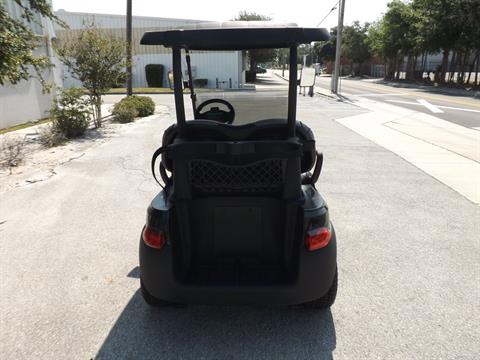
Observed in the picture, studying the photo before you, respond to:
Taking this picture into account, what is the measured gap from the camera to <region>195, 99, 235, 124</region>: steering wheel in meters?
3.36

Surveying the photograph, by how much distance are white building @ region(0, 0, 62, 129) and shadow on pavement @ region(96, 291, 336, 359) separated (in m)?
9.22

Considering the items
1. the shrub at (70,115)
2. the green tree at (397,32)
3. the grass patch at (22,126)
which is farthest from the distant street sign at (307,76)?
the green tree at (397,32)

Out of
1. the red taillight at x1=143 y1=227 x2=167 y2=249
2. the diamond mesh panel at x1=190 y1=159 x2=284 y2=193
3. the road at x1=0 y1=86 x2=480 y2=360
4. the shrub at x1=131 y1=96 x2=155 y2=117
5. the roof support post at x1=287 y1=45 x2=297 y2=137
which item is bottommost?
the road at x1=0 y1=86 x2=480 y2=360

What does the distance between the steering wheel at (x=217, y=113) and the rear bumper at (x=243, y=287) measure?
4.92ft

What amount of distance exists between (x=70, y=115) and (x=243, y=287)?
8649mm

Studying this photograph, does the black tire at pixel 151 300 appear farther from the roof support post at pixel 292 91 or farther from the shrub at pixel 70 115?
the shrub at pixel 70 115

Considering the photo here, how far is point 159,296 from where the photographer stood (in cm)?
236

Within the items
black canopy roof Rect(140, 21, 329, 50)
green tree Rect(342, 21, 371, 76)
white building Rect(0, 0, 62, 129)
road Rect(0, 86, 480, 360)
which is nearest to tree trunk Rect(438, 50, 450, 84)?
green tree Rect(342, 21, 371, 76)

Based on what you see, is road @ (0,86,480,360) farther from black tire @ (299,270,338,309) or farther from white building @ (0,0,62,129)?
white building @ (0,0,62,129)

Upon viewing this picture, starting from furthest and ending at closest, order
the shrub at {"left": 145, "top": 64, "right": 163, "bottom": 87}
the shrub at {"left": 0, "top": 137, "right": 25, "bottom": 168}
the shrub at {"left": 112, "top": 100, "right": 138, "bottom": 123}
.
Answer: the shrub at {"left": 145, "top": 64, "right": 163, "bottom": 87}
the shrub at {"left": 112, "top": 100, "right": 138, "bottom": 123}
the shrub at {"left": 0, "top": 137, "right": 25, "bottom": 168}

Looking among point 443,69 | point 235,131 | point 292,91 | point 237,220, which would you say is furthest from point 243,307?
point 443,69

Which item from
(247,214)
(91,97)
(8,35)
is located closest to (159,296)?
(247,214)

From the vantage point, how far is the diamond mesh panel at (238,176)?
2.28 meters

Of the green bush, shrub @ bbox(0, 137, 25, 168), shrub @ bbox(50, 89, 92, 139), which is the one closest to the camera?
shrub @ bbox(0, 137, 25, 168)
